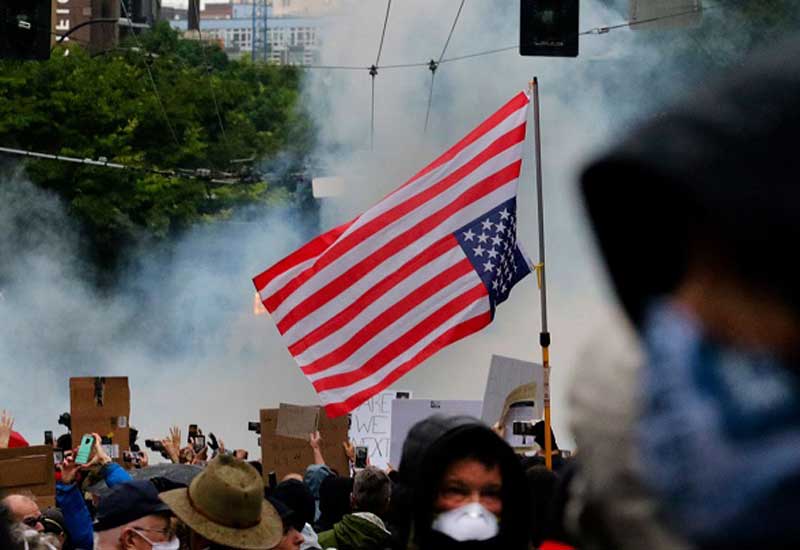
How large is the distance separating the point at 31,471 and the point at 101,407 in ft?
16.5

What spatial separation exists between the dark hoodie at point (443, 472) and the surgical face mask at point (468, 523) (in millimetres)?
15

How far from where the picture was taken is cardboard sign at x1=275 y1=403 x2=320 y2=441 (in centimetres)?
1388

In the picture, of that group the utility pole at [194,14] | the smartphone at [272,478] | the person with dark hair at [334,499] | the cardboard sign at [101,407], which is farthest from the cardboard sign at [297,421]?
the utility pole at [194,14]

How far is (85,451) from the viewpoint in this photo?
31.0 ft

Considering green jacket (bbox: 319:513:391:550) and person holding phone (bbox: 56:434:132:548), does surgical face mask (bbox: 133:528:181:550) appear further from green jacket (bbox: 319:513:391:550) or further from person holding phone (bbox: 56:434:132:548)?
person holding phone (bbox: 56:434:132:548)

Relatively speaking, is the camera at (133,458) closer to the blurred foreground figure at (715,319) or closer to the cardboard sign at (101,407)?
the cardboard sign at (101,407)

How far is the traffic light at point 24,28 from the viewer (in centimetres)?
1371

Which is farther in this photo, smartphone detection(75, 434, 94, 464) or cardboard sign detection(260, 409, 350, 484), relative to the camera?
cardboard sign detection(260, 409, 350, 484)

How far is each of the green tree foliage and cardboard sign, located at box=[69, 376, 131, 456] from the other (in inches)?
1118

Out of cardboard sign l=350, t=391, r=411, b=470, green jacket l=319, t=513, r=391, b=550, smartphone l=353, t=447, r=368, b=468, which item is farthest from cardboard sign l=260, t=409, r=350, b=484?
green jacket l=319, t=513, r=391, b=550

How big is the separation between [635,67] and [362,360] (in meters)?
28.1

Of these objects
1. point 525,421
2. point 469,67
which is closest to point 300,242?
point 469,67

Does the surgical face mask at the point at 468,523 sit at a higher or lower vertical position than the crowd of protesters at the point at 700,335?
lower

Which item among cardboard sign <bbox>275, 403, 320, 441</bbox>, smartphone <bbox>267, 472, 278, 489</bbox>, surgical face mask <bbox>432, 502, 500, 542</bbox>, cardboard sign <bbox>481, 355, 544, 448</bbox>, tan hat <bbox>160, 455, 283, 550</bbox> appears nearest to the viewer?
surgical face mask <bbox>432, 502, 500, 542</bbox>
